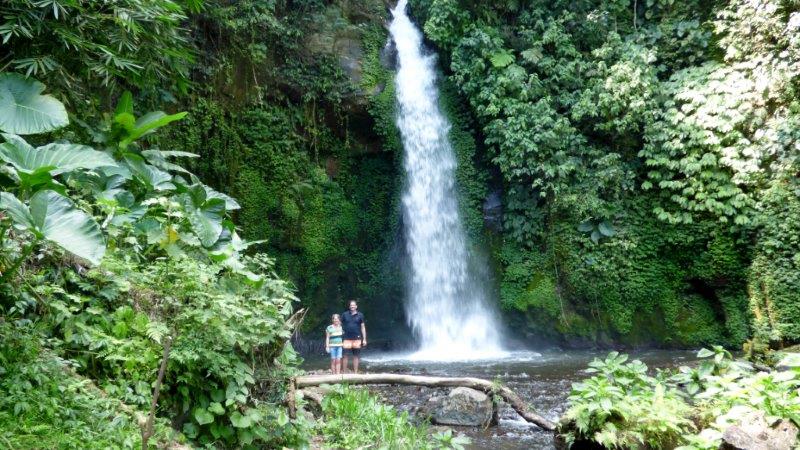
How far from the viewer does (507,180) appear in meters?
13.9

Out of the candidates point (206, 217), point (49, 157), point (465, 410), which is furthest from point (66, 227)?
point (465, 410)

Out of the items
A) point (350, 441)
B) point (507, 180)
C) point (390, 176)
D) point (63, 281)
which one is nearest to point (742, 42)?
point (507, 180)

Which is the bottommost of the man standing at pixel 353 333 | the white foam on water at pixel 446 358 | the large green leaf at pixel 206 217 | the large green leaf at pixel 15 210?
the white foam on water at pixel 446 358

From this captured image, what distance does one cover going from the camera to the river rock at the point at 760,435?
4.42 meters

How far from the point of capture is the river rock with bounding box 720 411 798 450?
442 cm

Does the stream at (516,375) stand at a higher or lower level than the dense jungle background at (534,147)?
lower

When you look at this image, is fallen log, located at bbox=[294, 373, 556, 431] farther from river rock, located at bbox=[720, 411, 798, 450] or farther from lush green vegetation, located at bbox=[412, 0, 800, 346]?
lush green vegetation, located at bbox=[412, 0, 800, 346]

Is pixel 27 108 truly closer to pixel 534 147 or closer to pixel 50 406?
pixel 50 406

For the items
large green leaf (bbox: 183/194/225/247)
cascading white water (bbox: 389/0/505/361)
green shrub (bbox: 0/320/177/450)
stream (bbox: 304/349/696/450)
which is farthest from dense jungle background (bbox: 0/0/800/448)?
green shrub (bbox: 0/320/177/450)

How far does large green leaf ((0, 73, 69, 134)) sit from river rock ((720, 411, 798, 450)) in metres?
5.47

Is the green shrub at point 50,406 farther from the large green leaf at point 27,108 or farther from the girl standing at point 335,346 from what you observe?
the girl standing at point 335,346

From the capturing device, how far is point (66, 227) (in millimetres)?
3039

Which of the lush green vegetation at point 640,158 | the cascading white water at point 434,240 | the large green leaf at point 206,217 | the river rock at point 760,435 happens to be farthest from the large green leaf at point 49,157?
the cascading white water at point 434,240

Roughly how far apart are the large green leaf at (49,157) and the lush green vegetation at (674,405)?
13.8 feet
